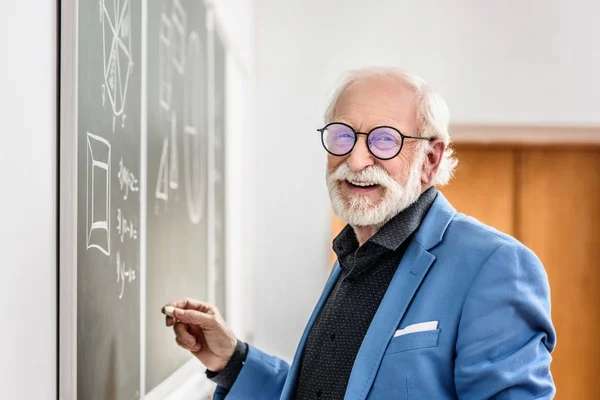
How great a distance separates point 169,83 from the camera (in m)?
1.89

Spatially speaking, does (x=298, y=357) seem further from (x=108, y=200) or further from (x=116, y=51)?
(x=116, y=51)

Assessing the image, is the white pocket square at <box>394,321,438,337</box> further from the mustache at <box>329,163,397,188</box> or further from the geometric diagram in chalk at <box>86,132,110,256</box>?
the geometric diagram in chalk at <box>86,132,110,256</box>

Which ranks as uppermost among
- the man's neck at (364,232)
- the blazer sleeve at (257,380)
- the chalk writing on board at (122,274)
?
the man's neck at (364,232)

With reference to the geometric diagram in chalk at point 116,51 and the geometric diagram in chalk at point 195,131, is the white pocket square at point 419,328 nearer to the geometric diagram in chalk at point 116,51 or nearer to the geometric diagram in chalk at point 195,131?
the geometric diagram in chalk at point 116,51

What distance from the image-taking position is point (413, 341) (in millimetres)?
1334

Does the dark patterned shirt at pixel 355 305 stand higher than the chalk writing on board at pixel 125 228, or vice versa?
the chalk writing on board at pixel 125 228

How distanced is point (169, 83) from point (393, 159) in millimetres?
654

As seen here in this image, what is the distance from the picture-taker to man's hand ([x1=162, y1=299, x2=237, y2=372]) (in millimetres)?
1582

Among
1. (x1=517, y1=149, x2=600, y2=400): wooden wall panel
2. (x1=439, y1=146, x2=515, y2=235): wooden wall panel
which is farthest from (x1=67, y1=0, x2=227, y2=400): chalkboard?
(x1=517, y1=149, x2=600, y2=400): wooden wall panel

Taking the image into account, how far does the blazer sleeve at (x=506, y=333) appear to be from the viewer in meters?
1.23

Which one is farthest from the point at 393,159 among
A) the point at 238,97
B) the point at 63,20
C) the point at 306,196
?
the point at 306,196

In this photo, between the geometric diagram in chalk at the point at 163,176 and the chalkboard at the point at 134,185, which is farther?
the geometric diagram in chalk at the point at 163,176

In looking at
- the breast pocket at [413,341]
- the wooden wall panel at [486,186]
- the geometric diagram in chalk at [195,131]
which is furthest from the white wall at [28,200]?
the wooden wall panel at [486,186]

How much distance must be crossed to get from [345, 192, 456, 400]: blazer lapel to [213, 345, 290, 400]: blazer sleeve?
0.42m
